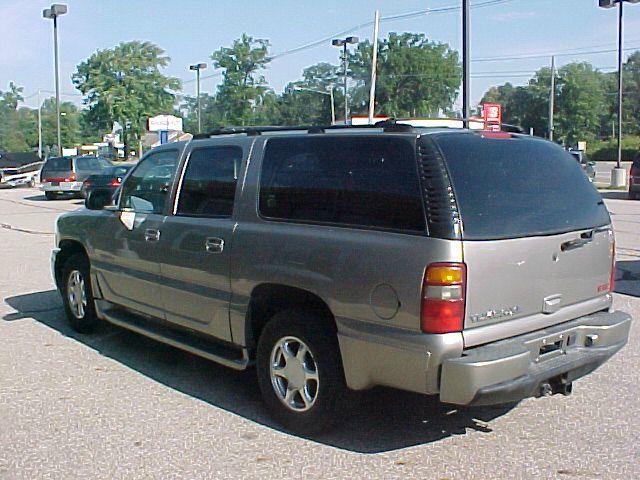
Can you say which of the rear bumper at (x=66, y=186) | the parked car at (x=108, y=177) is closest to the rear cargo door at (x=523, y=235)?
the parked car at (x=108, y=177)

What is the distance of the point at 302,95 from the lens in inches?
2773

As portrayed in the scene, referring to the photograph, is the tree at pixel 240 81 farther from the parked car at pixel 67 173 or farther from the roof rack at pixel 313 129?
the roof rack at pixel 313 129

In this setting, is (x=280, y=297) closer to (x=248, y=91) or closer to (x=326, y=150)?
(x=326, y=150)

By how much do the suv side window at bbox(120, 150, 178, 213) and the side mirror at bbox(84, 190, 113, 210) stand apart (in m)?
0.30

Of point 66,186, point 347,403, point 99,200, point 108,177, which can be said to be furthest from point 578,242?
point 66,186

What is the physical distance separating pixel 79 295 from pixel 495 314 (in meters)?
4.51

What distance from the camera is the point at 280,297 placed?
5.02 metres

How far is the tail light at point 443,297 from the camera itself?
13.4 feet

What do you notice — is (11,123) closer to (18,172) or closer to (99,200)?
(18,172)

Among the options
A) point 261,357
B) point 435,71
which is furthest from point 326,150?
point 435,71

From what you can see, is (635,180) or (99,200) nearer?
(99,200)

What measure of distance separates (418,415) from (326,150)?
185cm

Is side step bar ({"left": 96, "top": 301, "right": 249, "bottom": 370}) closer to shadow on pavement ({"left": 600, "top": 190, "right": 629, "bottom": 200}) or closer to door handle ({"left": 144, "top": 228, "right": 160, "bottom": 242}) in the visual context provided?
door handle ({"left": 144, "top": 228, "right": 160, "bottom": 242})

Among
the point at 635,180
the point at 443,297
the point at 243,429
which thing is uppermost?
the point at 635,180
